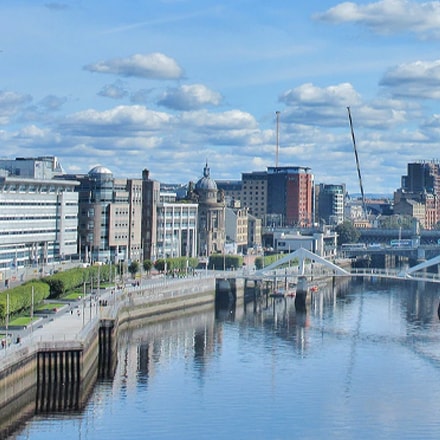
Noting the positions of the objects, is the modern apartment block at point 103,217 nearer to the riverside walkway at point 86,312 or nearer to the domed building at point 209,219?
the riverside walkway at point 86,312

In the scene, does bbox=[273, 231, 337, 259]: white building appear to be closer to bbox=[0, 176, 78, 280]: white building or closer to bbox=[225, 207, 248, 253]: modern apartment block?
bbox=[225, 207, 248, 253]: modern apartment block

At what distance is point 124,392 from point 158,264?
56664mm

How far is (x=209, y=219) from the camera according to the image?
485ft

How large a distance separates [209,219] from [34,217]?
4091cm

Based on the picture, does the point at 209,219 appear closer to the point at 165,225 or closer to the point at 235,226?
the point at 165,225

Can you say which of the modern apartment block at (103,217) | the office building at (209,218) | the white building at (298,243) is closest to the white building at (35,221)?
the modern apartment block at (103,217)

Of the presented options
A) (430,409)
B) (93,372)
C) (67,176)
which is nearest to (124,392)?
(93,372)

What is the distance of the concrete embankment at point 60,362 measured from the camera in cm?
5494

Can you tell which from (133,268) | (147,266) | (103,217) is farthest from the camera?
(103,217)

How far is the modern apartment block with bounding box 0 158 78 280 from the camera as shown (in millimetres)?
103625

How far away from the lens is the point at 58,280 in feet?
280

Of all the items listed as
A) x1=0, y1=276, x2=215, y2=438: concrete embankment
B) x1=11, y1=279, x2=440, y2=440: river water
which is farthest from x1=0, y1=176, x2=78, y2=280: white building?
x1=0, y1=276, x2=215, y2=438: concrete embankment

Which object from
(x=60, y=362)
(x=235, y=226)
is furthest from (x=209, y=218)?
(x=60, y=362)

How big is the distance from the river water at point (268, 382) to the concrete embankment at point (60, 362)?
1.07m
